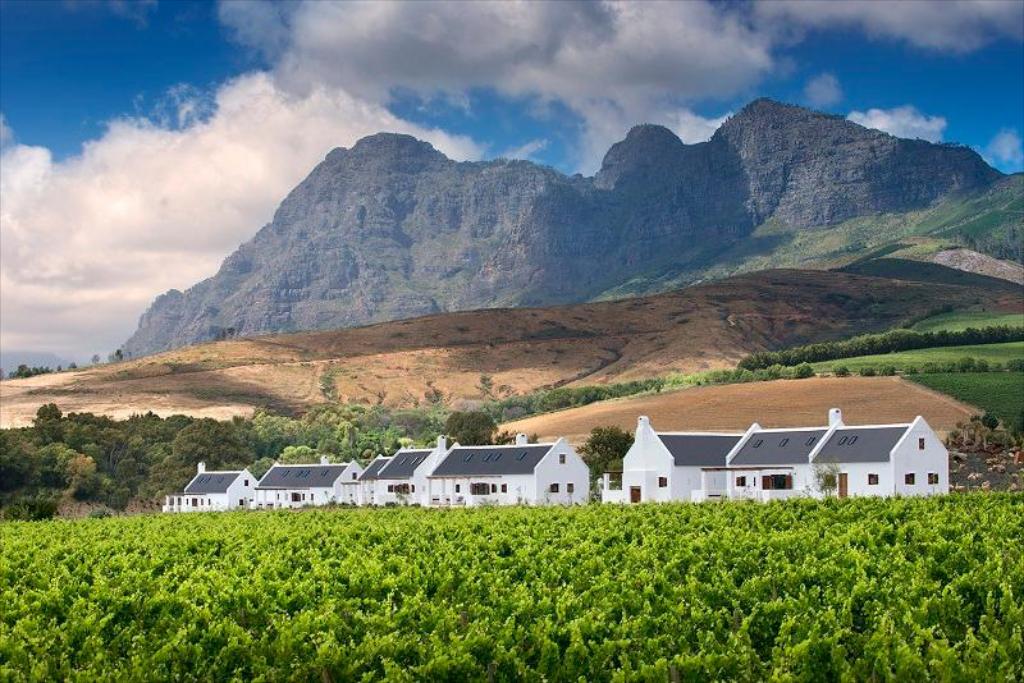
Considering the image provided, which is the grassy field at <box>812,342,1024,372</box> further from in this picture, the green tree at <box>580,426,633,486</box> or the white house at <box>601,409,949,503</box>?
the white house at <box>601,409,949,503</box>

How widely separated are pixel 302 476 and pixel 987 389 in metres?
70.9

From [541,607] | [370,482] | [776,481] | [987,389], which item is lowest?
[370,482]

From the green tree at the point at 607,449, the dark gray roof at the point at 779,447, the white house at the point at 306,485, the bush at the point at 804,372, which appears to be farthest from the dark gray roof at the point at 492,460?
the bush at the point at 804,372

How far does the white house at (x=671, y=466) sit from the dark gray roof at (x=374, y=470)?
2673 cm

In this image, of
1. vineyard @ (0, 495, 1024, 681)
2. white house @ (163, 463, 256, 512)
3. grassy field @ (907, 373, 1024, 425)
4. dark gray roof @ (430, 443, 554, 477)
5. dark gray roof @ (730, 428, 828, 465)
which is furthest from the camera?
white house @ (163, 463, 256, 512)

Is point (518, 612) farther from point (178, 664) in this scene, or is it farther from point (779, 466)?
point (779, 466)

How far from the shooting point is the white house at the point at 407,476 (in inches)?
4026

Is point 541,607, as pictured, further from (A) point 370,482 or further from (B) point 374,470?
(B) point 374,470

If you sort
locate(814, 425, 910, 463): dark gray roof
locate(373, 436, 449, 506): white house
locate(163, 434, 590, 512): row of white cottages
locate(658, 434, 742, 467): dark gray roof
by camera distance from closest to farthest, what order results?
1. locate(814, 425, 910, 463): dark gray roof
2. locate(658, 434, 742, 467): dark gray roof
3. locate(163, 434, 590, 512): row of white cottages
4. locate(373, 436, 449, 506): white house

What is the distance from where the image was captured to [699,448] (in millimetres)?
87688

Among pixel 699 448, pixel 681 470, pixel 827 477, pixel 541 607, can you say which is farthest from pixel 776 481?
pixel 541 607

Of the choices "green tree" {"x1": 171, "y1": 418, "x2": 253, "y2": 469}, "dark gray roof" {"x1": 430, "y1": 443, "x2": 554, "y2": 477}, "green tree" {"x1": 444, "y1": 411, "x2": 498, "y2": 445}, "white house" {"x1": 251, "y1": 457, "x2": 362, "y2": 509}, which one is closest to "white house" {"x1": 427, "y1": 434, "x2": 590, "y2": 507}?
"dark gray roof" {"x1": 430, "y1": 443, "x2": 554, "y2": 477}

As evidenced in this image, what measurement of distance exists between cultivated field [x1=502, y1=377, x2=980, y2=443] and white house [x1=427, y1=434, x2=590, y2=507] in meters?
31.2

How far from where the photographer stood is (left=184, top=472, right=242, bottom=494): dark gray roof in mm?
120312
